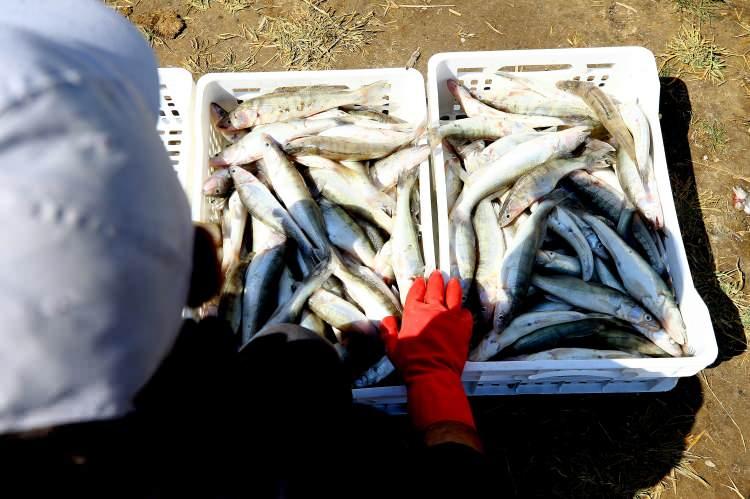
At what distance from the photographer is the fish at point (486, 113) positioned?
3.14 metres

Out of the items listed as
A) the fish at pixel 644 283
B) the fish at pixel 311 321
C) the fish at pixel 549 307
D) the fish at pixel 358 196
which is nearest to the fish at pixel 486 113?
the fish at pixel 644 283

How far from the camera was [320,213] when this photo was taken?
285cm

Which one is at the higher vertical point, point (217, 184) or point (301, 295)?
point (217, 184)

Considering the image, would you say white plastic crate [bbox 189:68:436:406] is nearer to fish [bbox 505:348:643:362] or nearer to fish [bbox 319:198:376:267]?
fish [bbox 319:198:376:267]

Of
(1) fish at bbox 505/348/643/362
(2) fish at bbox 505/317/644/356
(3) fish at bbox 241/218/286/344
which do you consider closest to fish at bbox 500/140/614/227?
(2) fish at bbox 505/317/644/356

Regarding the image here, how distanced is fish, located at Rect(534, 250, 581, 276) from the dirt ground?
806 mm

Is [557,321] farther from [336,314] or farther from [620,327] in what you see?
[336,314]

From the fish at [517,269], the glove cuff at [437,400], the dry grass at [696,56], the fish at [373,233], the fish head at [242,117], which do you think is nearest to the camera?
the glove cuff at [437,400]

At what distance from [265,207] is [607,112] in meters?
1.95

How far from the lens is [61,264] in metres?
0.76

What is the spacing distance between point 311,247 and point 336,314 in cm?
38

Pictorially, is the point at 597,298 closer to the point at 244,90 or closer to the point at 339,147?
the point at 339,147

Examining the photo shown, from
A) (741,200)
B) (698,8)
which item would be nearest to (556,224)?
(741,200)

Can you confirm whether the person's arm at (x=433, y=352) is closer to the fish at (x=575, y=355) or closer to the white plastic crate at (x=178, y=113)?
the fish at (x=575, y=355)
